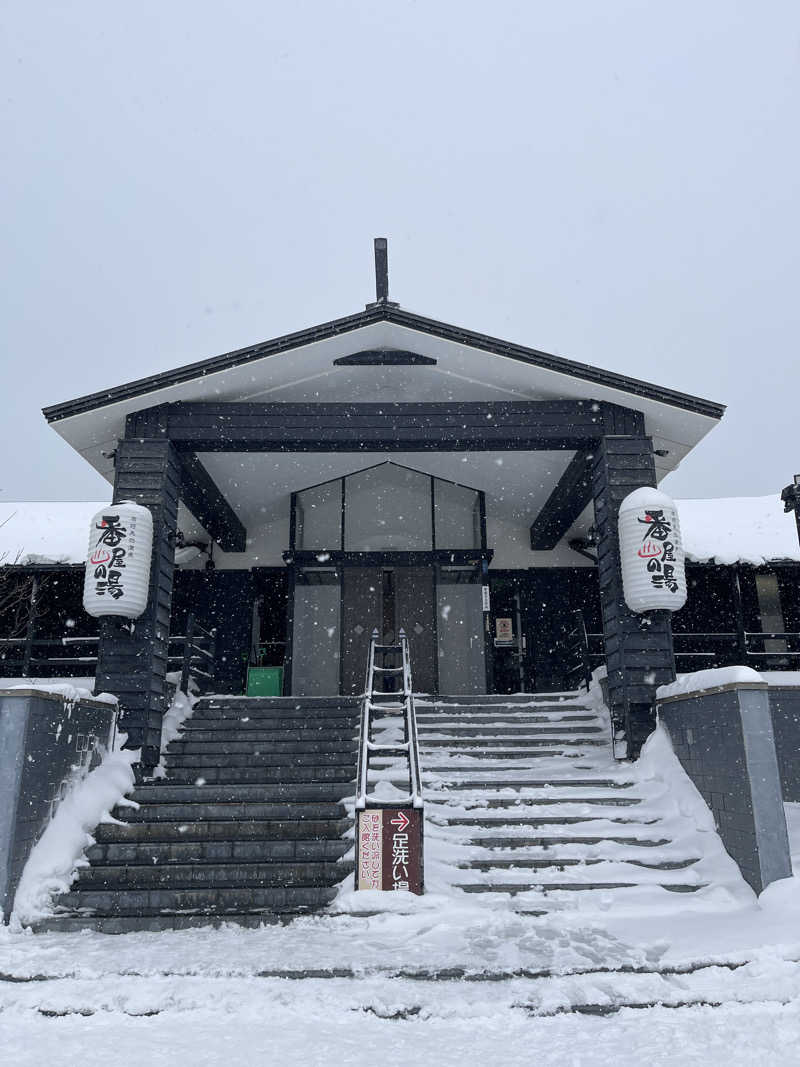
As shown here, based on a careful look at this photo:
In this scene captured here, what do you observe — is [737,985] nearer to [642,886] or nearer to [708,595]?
[642,886]

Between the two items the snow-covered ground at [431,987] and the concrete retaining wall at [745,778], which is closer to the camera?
the snow-covered ground at [431,987]

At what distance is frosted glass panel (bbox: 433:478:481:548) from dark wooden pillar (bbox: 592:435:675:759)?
3261 mm

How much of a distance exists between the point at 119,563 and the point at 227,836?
3.10m

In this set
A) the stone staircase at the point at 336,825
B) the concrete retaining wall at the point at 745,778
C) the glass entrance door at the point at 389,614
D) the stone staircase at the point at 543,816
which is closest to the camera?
the concrete retaining wall at the point at 745,778

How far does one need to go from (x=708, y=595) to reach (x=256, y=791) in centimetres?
888

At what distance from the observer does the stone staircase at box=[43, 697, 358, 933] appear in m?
5.73

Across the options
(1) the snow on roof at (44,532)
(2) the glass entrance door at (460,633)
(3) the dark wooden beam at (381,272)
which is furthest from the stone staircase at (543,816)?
(1) the snow on roof at (44,532)

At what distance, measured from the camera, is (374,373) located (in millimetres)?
9773

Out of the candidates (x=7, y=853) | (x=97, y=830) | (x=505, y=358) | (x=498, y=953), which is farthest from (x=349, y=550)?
(x=498, y=953)

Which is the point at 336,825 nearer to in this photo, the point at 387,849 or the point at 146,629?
the point at 387,849

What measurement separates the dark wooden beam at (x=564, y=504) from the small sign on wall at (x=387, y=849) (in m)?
5.63

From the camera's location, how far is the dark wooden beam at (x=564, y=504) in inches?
413

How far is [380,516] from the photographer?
41.0ft

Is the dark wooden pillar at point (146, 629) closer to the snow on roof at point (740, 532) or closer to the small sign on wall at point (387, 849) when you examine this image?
the small sign on wall at point (387, 849)
